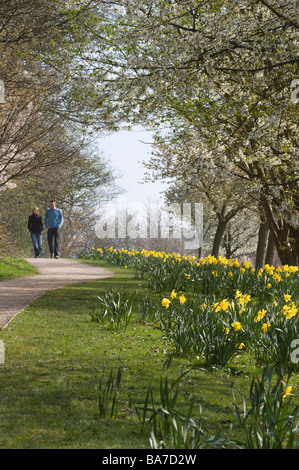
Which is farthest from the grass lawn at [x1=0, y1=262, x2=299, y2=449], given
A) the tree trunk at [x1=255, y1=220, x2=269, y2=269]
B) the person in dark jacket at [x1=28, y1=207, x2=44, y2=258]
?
the tree trunk at [x1=255, y1=220, x2=269, y2=269]

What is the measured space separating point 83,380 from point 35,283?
6.71 metres

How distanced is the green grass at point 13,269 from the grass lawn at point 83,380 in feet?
15.3

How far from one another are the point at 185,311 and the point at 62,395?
Answer: 2.03 meters

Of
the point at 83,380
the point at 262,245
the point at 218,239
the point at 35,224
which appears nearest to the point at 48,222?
the point at 35,224

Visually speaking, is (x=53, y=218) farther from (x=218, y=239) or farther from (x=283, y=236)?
(x=218, y=239)

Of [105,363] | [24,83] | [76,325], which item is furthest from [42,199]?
[105,363]

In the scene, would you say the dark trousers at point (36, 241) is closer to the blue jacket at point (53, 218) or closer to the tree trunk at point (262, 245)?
the blue jacket at point (53, 218)

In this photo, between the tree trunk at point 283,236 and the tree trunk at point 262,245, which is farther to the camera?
the tree trunk at point 262,245

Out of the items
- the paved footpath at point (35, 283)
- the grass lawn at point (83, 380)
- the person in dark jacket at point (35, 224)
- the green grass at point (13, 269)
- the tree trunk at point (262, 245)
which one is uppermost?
the person in dark jacket at point (35, 224)

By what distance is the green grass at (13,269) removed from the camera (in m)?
12.2

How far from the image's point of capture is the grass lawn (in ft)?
11.2

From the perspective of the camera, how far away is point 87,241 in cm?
3450

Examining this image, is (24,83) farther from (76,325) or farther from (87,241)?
(87,241)

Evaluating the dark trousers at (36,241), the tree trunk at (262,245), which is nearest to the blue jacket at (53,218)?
the dark trousers at (36,241)
